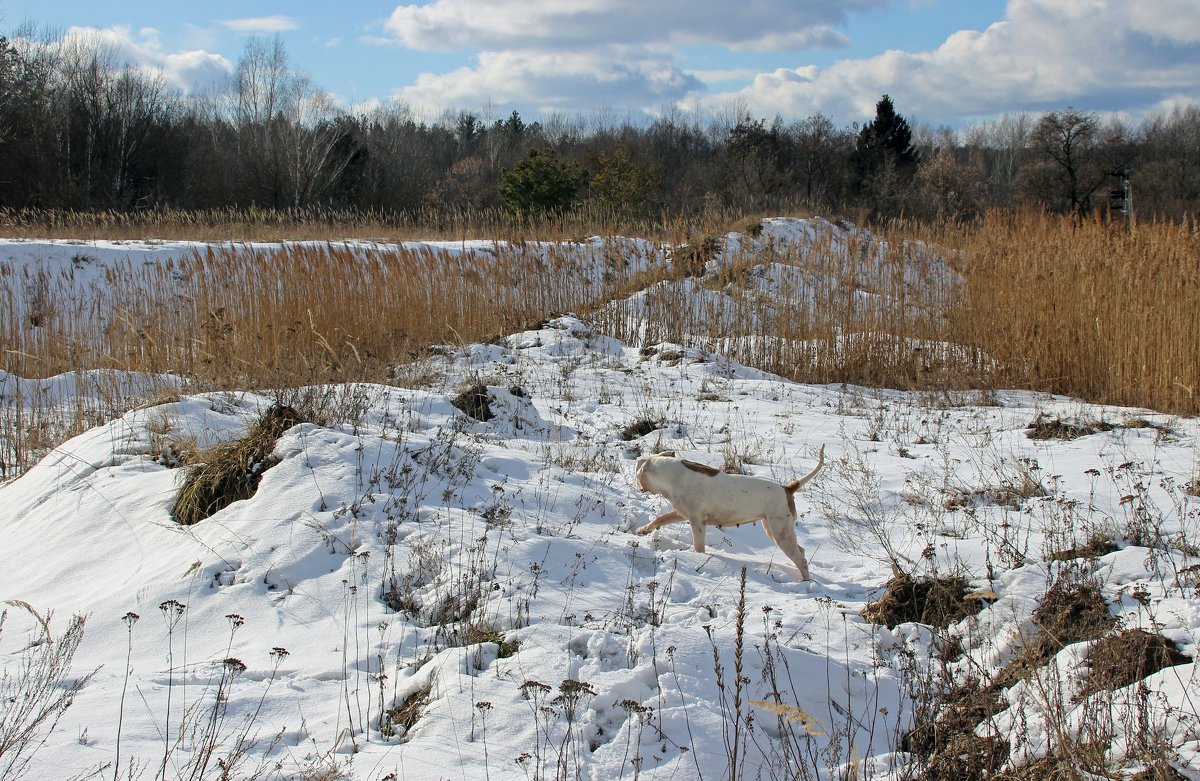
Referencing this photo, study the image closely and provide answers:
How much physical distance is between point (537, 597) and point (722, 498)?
1078 mm

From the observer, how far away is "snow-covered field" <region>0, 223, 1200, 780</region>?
241cm


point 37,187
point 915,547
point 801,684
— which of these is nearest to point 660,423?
point 915,547

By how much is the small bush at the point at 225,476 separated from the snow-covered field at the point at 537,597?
0.10 meters

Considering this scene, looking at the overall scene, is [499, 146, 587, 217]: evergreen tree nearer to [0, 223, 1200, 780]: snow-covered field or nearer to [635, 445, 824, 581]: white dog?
[0, 223, 1200, 780]: snow-covered field

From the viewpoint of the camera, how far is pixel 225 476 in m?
4.20

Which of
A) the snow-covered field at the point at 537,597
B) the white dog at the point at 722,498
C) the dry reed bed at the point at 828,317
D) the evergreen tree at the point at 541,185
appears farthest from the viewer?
the evergreen tree at the point at 541,185

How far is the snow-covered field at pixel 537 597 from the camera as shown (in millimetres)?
2410

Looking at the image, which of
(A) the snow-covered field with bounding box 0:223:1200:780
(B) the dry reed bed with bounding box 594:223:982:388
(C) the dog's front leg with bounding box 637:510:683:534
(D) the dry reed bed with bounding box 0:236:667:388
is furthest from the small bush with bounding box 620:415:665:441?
(B) the dry reed bed with bounding box 594:223:982:388

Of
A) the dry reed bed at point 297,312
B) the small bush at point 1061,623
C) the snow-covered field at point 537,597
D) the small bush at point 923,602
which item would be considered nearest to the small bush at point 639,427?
the snow-covered field at point 537,597

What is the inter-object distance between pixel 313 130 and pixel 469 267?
30069 mm

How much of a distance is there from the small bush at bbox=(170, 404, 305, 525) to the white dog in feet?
7.07

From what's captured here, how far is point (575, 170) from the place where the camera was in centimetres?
2573

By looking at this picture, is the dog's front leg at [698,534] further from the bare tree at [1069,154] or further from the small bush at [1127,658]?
the bare tree at [1069,154]

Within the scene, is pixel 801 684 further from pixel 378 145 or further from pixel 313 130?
pixel 378 145
